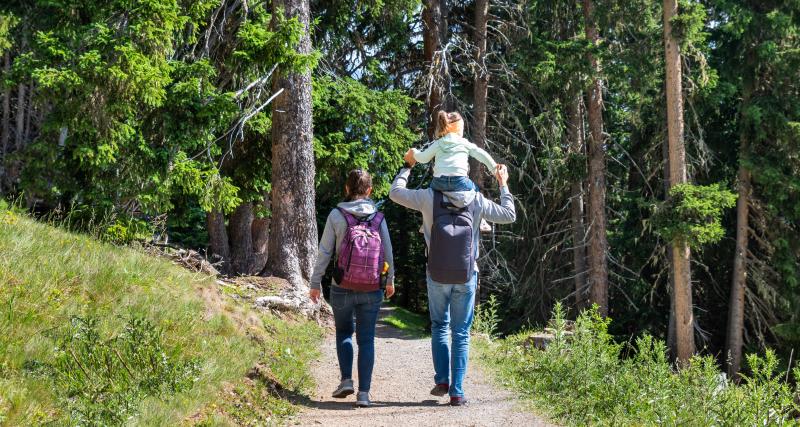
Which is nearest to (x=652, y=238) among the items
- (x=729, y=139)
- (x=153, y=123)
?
(x=729, y=139)

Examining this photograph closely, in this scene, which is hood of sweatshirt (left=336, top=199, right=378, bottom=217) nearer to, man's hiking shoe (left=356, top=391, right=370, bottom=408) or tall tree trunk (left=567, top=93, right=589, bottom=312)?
man's hiking shoe (left=356, top=391, right=370, bottom=408)

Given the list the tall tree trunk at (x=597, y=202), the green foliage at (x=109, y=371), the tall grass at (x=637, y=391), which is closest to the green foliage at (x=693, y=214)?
the tall tree trunk at (x=597, y=202)

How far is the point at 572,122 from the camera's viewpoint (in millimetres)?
20031

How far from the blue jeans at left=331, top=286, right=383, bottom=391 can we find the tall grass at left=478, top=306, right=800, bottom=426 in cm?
143

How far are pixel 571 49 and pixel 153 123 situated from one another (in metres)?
10.6

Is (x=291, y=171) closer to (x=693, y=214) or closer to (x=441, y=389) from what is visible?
(x=441, y=389)

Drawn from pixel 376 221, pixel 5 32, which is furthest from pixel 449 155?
pixel 5 32

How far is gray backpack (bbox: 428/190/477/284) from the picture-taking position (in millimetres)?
5738

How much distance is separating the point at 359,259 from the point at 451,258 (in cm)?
74

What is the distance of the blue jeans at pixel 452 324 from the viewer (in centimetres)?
592

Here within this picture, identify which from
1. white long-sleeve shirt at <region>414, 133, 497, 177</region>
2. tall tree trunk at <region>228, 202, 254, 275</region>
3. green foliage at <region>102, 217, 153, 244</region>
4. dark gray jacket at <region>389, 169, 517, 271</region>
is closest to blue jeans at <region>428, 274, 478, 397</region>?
dark gray jacket at <region>389, 169, 517, 271</region>

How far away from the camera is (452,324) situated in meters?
6.00

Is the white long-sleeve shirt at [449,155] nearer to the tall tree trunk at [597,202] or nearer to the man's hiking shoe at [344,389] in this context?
the man's hiking shoe at [344,389]

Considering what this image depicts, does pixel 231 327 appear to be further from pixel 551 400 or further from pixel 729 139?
pixel 729 139
